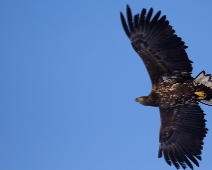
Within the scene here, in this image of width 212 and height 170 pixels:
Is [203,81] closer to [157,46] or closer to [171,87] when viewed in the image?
[171,87]

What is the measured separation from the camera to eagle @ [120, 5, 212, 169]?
13789 millimetres

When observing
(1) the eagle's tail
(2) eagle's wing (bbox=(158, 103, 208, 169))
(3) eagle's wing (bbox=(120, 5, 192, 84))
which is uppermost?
(3) eagle's wing (bbox=(120, 5, 192, 84))

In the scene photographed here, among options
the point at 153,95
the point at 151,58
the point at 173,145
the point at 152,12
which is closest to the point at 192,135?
the point at 173,145

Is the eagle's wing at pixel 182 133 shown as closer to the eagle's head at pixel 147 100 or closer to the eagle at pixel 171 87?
the eagle at pixel 171 87

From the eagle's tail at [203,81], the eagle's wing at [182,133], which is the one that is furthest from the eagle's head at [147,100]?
the eagle's tail at [203,81]

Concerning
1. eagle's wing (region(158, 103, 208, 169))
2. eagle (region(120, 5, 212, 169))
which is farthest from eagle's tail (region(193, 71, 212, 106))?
eagle's wing (region(158, 103, 208, 169))

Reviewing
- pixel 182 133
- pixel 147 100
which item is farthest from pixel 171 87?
pixel 182 133

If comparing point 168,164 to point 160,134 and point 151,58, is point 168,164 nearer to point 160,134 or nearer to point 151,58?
point 160,134

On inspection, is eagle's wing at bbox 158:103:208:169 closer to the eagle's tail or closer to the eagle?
the eagle

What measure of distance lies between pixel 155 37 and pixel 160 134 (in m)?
2.96

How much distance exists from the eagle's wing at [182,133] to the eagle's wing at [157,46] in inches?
49.1

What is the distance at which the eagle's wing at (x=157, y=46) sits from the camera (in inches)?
539

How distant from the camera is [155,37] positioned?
13.9m

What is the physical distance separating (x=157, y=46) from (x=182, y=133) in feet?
8.75
